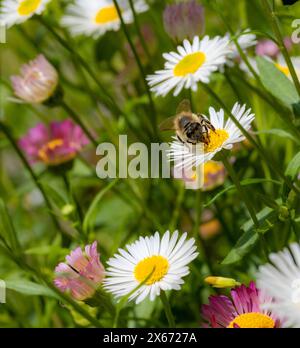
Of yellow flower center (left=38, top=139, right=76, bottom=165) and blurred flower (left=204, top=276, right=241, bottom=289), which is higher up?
yellow flower center (left=38, top=139, right=76, bottom=165)

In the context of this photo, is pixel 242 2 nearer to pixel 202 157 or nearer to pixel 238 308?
pixel 202 157

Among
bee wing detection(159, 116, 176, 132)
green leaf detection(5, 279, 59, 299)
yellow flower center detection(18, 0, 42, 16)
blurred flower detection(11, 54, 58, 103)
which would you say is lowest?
green leaf detection(5, 279, 59, 299)

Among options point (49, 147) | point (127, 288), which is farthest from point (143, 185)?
point (127, 288)

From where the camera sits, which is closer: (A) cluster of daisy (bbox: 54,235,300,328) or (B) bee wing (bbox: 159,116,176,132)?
(A) cluster of daisy (bbox: 54,235,300,328)

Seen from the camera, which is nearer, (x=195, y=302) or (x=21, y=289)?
(x=21, y=289)

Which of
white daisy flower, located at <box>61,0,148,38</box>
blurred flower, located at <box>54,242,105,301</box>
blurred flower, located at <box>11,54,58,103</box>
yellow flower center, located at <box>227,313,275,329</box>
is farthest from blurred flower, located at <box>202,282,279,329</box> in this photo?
white daisy flower, located at <box>61,0,148,38</box>

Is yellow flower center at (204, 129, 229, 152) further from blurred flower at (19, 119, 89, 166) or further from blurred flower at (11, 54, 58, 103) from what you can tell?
blurred flower at (19, 119, 89, 166)
